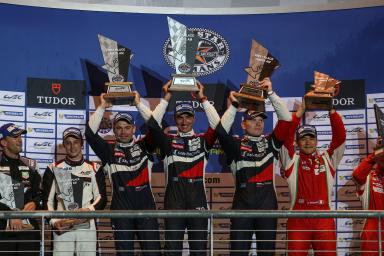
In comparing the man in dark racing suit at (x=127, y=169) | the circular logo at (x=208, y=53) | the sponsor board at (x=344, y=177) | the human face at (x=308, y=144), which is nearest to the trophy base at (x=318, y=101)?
the human face at (x=308, y=144)

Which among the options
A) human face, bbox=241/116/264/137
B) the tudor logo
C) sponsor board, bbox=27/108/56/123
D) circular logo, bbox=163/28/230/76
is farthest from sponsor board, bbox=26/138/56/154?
human face, bbox=241/116/264/137

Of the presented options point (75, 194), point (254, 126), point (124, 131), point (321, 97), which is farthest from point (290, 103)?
point (75, 194)

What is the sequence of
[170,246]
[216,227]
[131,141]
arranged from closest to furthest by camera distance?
[170,246]
[131,141]
[216,227]

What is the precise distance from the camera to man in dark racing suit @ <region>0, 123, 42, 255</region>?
6.57 metres

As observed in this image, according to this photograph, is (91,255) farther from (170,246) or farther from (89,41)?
(89,41)

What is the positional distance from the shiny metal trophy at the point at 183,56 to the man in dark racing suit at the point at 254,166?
0.38 metres

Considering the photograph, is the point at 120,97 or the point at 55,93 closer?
the point at 120,97

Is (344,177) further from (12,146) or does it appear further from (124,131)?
(12,146)

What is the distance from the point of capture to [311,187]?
6.77 metres

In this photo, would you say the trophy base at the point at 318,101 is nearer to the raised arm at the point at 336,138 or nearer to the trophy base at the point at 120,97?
the raised arm at the point at 336,138

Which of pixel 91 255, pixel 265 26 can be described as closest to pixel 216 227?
pixel 91 255

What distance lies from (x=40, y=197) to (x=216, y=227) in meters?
1.69

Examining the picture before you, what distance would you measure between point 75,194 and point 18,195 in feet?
1.47

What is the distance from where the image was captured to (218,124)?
22.7 feet
